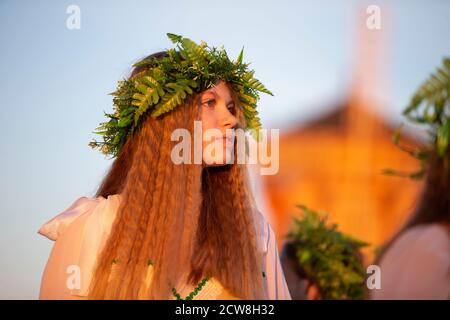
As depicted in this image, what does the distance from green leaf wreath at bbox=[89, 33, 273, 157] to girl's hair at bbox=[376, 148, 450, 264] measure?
152 centimetres

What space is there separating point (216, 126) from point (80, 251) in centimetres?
106

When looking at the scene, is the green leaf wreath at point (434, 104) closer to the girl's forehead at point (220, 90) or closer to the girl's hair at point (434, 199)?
the girl's hair at point (434, 199)

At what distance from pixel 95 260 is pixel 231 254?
0.73m

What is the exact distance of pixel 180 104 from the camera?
4.21 m

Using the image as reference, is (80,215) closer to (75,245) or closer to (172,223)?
(75,245)

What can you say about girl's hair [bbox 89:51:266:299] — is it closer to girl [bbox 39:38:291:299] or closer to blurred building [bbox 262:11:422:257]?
girl [bbox 39:38:291:299]

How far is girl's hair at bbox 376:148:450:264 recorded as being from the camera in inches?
125

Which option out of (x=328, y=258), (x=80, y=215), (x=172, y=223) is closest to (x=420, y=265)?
(x=172, y=223)

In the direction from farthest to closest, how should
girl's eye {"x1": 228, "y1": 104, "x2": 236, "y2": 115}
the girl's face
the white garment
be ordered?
1. girl's eye {"x1": 228, "y1": 104, "x2": 236, "y2": 115}
2. the girl's face
3. the white garment

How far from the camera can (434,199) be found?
3201mm

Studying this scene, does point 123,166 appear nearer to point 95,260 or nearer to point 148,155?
point 148,155

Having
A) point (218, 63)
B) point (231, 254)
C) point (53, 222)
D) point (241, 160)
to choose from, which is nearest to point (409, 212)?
point (231, 254)

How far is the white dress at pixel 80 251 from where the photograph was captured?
3711 millimetres

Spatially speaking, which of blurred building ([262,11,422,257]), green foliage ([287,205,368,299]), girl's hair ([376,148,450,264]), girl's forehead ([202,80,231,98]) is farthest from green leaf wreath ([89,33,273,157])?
blurred building ([262,11,422,257])
